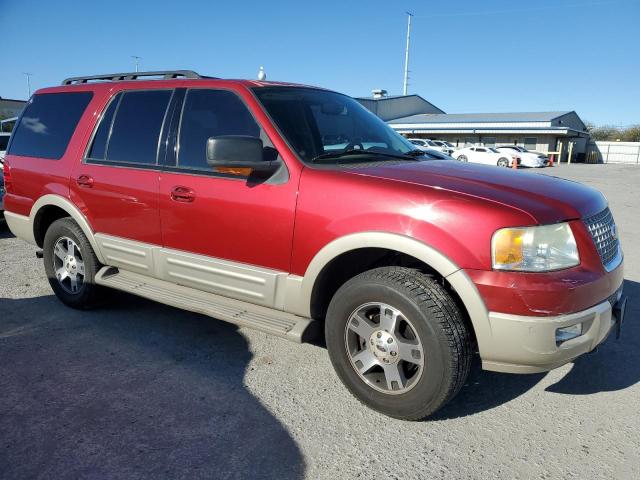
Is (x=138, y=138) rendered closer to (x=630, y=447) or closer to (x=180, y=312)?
(x=180, y=312)

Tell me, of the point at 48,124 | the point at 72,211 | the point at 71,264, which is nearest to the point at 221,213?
the point at 72,211

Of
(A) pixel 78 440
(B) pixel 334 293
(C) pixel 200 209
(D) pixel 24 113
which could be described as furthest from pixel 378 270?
(D) pixel 24 113

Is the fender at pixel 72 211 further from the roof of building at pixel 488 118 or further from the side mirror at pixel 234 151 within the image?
the roof of building at pixel 488 118

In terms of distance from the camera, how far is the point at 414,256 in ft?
8.80

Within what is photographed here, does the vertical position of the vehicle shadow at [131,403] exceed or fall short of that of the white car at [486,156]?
it falls short

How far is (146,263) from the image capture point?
395 cm

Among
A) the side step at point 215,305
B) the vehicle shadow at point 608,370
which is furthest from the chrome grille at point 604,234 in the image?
the side step at point 215,305

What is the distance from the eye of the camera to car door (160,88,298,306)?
10.5 ft

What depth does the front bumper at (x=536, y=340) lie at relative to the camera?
2.49 meters

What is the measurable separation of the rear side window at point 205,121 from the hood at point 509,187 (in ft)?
3.27

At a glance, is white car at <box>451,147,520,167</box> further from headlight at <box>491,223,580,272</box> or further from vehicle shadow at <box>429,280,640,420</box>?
headlight at <box>491,223,580,272</box>

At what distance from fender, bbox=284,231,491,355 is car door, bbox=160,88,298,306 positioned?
0.72ft

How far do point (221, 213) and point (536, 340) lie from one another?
6.72 feet

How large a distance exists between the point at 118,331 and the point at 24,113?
2.52 meters
